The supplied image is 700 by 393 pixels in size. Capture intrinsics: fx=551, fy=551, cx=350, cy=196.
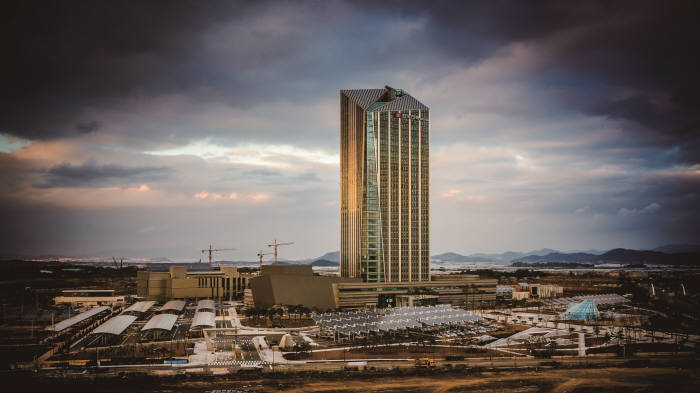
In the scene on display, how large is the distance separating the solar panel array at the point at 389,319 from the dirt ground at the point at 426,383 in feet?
111

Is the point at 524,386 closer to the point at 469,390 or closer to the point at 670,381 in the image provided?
the point at 469,390

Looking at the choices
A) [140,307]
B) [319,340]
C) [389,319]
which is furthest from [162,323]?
[389,319]

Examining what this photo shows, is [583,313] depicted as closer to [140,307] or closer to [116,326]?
[116,326]

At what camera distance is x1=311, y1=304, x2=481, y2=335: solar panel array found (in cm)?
12069

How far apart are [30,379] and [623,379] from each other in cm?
9103

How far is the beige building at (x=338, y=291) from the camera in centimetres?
16862

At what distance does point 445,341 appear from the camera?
11675 cm

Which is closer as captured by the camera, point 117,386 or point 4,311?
point 117,386

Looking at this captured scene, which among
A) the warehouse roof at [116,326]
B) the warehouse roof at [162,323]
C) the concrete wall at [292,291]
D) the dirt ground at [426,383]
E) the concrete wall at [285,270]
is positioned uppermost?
the concrete wall at [285,270]

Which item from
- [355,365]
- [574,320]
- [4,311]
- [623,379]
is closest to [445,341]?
[355,365]

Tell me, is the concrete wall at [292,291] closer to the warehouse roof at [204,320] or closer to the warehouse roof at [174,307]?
the warehouse roof at [174,307]

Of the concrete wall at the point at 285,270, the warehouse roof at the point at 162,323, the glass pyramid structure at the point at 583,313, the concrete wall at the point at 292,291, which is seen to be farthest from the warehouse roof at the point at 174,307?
the glass pyramid structure at the point at 583,313

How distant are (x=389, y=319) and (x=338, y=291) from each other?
5291 cm

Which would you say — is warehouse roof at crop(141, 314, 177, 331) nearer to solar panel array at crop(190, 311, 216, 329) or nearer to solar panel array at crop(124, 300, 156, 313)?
solar panel array at crop(190, 311, 216, 329)
